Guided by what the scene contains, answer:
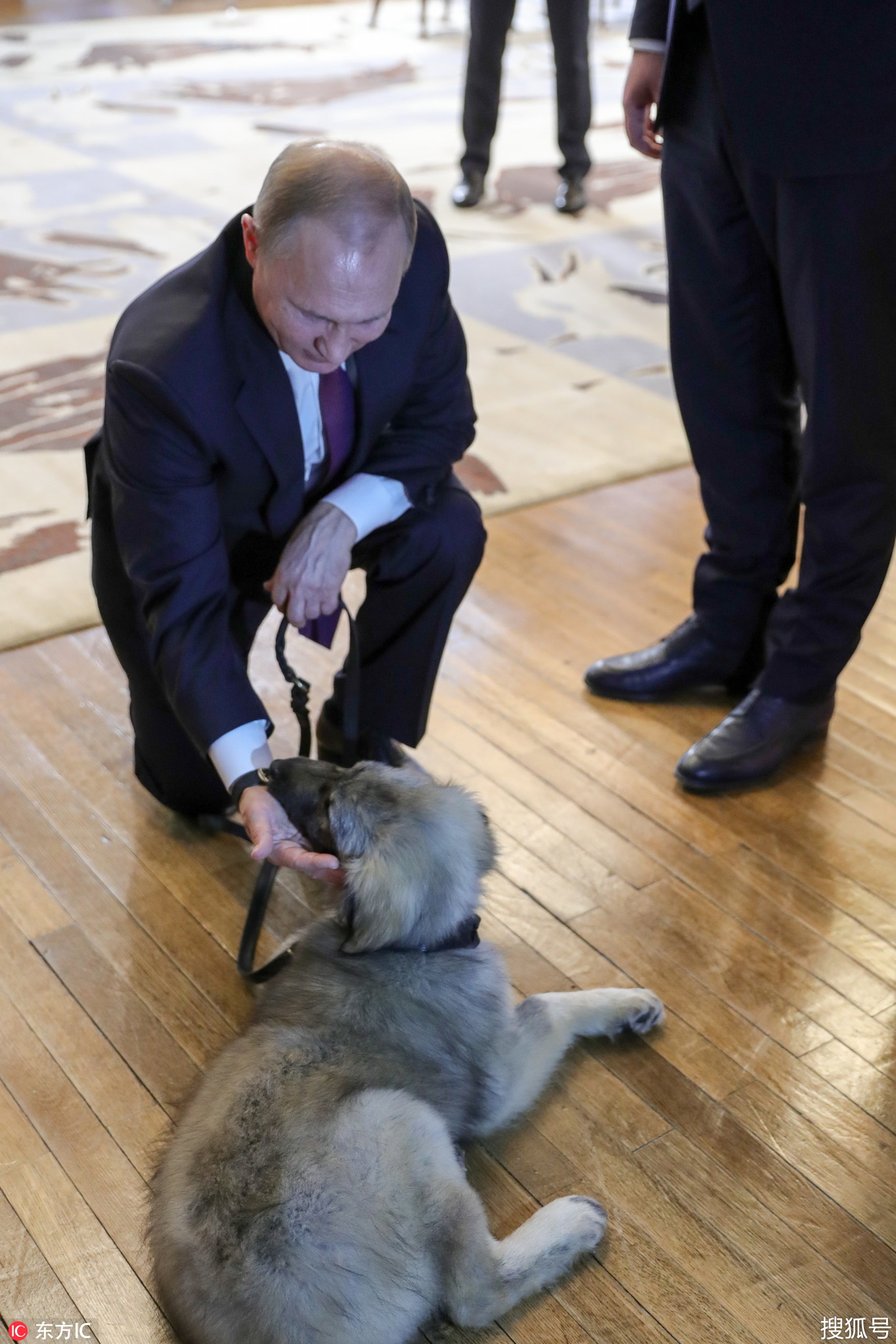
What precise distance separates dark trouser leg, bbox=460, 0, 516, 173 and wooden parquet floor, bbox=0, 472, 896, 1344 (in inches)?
113

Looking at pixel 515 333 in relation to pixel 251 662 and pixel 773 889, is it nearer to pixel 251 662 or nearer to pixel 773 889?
pixel 251 662

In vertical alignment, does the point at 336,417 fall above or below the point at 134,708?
above

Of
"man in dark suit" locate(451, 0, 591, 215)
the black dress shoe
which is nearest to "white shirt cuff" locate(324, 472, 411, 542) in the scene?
the black dress shoe

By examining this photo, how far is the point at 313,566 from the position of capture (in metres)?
1.80

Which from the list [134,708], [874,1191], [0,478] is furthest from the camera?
[0,478]

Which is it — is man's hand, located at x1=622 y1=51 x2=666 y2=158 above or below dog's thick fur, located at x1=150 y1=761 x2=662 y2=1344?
above

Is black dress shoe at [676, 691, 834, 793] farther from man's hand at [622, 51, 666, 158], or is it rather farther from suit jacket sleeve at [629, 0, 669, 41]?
suit jacket sleeve at [629, 0, 669, 41]

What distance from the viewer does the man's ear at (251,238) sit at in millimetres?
1572

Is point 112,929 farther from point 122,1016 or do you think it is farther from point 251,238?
point 251,238

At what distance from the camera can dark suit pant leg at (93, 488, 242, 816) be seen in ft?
6.27

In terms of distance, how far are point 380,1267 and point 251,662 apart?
1.39 m

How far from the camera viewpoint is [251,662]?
2.46 meters

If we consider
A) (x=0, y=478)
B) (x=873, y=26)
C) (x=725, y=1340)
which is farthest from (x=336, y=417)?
(x=0, y=478)

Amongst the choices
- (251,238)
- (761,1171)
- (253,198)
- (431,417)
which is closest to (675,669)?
(431,417)
